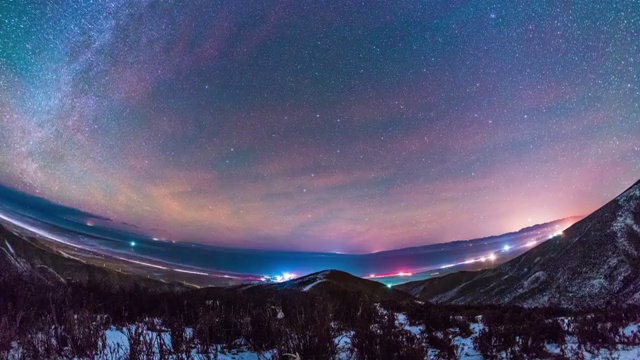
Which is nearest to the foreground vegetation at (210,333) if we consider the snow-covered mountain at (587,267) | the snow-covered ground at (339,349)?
the snow-covered ground at (339,349)

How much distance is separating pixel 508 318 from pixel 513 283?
45.8 m

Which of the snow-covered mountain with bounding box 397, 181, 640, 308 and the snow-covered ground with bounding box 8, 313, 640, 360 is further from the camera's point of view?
the snow-covered mountain with bounding box 397, 181, 640, 308

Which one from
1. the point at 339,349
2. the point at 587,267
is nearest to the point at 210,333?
the point at 339,349

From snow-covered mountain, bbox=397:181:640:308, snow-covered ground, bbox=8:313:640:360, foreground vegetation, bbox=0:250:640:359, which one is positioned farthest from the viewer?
snow-covered mountain, bbox=397:181:640:308

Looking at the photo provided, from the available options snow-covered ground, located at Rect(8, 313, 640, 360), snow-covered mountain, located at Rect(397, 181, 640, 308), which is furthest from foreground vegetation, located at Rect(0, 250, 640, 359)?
snow-covered mountain, located at Rect(397, 181, 640, 308)

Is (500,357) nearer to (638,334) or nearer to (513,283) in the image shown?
(638,334)

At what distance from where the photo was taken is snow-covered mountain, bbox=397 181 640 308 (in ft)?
107

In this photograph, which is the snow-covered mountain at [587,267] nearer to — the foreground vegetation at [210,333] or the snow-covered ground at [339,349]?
the foreground vegetation at [210,333]

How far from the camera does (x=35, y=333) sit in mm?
4496

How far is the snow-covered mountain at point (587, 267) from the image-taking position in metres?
32.6

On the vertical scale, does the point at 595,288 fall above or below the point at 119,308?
below

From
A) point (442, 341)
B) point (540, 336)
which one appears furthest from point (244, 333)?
point (540, 336)

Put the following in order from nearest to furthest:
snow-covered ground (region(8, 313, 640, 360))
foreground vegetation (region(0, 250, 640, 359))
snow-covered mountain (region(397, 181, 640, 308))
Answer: foreground vegetation (region(0, 250, 640, 359)), snow-covered ground (region(8, 313, 640, 360)), snow-covered mountain (region(397, 181, 640, 308))

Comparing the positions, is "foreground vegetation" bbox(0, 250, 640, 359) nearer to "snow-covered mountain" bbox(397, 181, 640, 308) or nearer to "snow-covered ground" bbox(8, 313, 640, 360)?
"snow-covered ground" bbox(8, 313, 640, 360)
